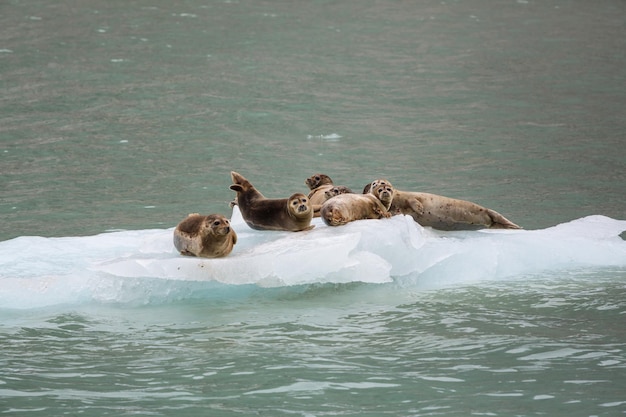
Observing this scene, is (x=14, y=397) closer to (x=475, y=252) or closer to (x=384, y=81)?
(x=475, y=252)

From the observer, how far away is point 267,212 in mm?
6355

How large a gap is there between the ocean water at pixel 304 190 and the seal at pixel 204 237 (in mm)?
105

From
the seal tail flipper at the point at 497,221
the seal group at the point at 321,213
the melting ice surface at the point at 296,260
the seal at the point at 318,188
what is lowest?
the melting ice surface at the point at 296,260

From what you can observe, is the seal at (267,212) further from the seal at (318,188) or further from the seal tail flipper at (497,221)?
the seal tail flipper at (497,221)

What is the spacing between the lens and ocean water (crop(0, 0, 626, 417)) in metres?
4.83

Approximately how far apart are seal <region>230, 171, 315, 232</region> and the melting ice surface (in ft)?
Answer: 0.19

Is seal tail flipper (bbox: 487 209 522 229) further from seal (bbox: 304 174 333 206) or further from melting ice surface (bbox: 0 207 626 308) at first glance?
seal (bbox: 304 174 333 206)

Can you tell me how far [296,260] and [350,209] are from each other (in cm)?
66

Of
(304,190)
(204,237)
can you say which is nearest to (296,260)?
(204,237)

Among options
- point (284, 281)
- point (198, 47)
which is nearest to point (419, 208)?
point (284, 281)

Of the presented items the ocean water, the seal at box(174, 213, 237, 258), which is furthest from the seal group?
the ocean water

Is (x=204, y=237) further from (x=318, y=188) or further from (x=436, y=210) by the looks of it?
(x=436, y=210)

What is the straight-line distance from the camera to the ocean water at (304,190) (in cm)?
483

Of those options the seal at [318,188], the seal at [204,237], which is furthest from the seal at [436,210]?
the seal at [204,237]
